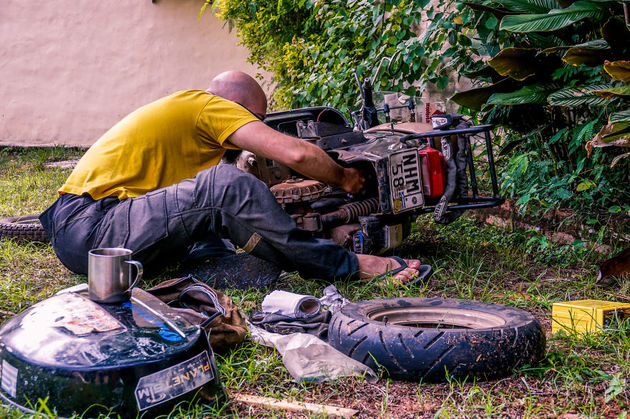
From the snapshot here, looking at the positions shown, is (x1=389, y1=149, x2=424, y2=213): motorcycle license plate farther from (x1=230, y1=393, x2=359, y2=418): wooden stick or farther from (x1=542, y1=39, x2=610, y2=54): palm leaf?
(x1=230, y1=393, x2=359, y2=418): wooden stick

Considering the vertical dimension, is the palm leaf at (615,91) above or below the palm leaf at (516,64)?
below

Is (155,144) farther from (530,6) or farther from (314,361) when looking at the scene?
(530,6)

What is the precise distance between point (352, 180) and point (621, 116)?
1401 millimetres

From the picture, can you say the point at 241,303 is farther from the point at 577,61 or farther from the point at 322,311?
the point at 577,61

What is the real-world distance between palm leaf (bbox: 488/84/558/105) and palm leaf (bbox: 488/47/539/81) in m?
0.08

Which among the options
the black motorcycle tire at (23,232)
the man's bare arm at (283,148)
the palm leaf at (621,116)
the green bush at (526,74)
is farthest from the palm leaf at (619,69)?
the black motorcycle tire at (23,232)

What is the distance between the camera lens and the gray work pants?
9.80ft

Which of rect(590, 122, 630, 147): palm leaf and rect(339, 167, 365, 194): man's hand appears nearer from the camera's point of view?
rect(590, 122, 630, 147): palm leaf

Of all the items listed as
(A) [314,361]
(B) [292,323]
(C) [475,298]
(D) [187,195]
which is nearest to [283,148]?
(D) [187,195]

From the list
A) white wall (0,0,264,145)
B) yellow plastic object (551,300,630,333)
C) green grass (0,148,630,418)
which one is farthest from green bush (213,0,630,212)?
white wall (0,0,264,145)

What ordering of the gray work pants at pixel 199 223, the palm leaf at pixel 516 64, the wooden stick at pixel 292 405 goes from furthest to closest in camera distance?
1. the palm leaf at pixel 516 64
2. the gray work pants at pixel 199 223
3. the wooden stick at pixel 292 405

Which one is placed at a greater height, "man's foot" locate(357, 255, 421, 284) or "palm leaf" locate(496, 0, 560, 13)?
"palm leaf" locate(496, 0, 560, 13)

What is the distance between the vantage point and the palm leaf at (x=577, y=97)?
3.48 meters

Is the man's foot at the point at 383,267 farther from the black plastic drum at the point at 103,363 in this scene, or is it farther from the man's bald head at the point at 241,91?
the black plastic drum at the point at 103,363
